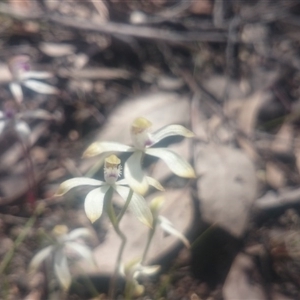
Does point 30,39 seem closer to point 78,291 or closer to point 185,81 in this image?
point 185,81

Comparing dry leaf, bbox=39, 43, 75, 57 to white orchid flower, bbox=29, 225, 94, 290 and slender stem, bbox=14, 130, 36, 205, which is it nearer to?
slender stem, bbox=14, 130, 36, 205

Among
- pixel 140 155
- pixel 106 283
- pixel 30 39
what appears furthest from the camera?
pixel 30 39

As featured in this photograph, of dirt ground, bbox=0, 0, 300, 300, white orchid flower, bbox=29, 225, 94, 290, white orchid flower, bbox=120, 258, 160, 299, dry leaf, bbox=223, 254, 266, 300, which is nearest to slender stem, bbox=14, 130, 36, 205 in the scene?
dirt ground, bbox=0, 0, 300, 300

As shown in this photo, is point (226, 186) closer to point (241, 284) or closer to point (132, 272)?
point (241, 284)

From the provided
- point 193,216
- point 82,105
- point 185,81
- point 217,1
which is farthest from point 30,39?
point 193,216

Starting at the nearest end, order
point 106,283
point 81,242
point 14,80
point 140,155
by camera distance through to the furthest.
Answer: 1. point 140,155
2. point 106,283
3. point 81,242
4. point 14,80

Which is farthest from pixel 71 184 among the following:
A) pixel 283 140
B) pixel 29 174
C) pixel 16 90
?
pixel 283 140
